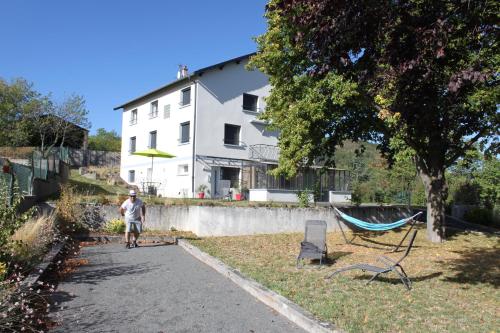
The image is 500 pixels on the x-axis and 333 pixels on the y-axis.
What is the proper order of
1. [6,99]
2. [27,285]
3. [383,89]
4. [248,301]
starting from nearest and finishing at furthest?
1. [27,285]
2. [383,89]
3. [248,301]
4. [6,99]

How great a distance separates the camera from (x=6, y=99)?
4159cm

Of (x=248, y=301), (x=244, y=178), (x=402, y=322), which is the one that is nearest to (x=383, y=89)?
(x=402, y=322)

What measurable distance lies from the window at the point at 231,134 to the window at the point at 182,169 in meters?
3.24

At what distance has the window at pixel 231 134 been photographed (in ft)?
102

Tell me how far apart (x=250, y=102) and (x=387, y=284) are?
85.7ft

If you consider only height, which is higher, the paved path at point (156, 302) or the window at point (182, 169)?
the window at point (182, 169)

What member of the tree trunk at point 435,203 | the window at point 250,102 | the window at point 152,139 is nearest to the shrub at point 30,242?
the tree trunk at point 435,203

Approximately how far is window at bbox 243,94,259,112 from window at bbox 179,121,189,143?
4.49 m

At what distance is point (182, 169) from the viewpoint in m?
30.7

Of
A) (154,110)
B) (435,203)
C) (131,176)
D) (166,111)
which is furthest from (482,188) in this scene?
(131,176)

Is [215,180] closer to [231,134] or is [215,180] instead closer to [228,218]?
[231,134]

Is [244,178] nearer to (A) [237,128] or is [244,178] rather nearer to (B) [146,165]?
(A) [237,128]

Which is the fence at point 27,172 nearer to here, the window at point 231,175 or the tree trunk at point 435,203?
the window at point 231,175

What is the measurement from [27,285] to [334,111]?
10.6m
